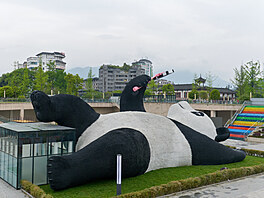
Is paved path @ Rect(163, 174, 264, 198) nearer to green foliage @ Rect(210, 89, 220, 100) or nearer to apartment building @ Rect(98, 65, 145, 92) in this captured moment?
green foliage @ Rect(210, 89, 220, 100)

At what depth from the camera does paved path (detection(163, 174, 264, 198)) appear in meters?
12.6

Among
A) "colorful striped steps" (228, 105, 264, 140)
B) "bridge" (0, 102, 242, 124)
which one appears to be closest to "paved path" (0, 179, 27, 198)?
"bridge" (0, 102, 242, 124)

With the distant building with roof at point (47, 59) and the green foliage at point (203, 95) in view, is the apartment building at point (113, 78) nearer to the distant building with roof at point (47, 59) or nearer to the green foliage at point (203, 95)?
the distant building with roof at point (47, 59)

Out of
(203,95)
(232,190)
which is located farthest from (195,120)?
(203,95)

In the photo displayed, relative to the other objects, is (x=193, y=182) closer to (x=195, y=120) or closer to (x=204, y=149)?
(x=204, y=149)

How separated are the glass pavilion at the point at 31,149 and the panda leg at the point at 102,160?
1979 mm

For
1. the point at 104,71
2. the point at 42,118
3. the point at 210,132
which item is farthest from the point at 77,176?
the point at 104,71

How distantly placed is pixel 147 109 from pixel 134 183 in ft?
99.7

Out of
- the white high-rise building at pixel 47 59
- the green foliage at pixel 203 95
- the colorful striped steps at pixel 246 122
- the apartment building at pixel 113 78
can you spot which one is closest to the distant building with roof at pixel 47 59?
the white high-rise building at pixel 47 59

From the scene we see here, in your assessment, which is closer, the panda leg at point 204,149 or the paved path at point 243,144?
the panda leg at point 204,149

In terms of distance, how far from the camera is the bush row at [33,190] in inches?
435

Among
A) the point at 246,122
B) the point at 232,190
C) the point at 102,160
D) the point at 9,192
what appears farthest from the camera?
the point at 246,122

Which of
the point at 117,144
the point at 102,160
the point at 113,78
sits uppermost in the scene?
the point at 113,78

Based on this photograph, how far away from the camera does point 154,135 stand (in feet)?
49.8
